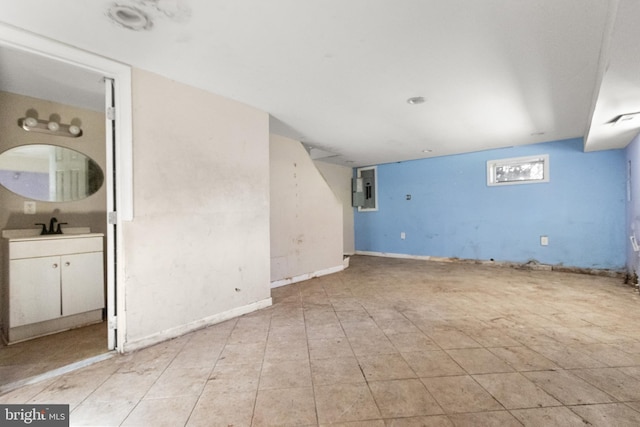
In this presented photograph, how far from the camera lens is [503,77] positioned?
95.7 inches

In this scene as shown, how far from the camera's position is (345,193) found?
7.09 metres

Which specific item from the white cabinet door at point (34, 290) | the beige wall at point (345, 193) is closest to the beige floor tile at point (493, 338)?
the white cabinet door at point (34, 290)

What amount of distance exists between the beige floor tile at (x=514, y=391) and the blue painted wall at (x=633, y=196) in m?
3.38

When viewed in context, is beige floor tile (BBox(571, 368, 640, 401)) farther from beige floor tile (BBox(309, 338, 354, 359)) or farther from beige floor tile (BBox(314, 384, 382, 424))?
beige floor tile (BBox(309, 338, 354, 359))

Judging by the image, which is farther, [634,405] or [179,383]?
[179,383]

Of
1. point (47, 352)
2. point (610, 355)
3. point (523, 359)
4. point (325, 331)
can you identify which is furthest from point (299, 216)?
point (610, 355)

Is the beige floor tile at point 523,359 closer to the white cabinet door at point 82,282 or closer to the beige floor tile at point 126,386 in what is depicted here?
the beige floor tile at point 126,386

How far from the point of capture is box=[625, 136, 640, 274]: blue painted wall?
3.44 meters

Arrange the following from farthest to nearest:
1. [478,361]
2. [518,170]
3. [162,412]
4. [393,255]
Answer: [393,255], [518,170], [478,361], [162,412]

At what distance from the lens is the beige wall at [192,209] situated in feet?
7.28

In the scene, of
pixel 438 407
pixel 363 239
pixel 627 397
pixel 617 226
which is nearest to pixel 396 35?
pixel 438 407

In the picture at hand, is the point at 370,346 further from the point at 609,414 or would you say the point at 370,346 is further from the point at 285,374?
the point at 609,414

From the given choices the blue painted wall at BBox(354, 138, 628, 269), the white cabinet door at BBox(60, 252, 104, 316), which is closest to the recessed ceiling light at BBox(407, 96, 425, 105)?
the blue painted wall at BBox(354, 138, 628, 269)

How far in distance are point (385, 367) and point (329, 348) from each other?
473 millimetres
